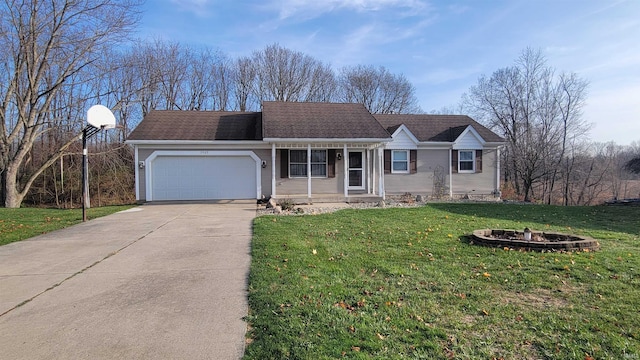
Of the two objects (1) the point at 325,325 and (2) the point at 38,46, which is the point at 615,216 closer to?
(1) the point at 325,325

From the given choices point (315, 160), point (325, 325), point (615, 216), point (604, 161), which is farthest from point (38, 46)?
point (604, 161)

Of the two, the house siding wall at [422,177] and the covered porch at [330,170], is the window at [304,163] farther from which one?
the house siding wall at [422,177]

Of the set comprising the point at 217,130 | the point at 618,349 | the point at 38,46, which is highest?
the point at 38,46

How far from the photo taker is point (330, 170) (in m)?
15.9

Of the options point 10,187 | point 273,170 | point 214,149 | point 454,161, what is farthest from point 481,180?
point 10,187

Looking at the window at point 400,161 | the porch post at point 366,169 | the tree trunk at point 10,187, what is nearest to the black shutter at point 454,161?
the window at point 400,161

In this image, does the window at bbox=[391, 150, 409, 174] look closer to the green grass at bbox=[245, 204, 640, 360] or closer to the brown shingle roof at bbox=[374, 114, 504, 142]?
the brown shingle roof at bbox=[374, 114, 504, 142]

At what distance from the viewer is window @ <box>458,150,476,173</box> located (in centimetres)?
1778

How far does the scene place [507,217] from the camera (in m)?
9.95

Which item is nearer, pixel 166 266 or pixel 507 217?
pixel 166 266

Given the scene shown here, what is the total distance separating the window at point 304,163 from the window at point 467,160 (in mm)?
7344

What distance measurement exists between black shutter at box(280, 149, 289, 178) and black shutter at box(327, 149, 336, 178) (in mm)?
1908

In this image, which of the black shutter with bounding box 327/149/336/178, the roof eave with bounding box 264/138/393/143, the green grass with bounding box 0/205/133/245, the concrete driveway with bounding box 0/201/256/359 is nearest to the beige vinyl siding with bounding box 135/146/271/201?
the roof eave with bounding box 264/138/393/143

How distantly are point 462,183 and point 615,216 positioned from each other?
25.3 ft
